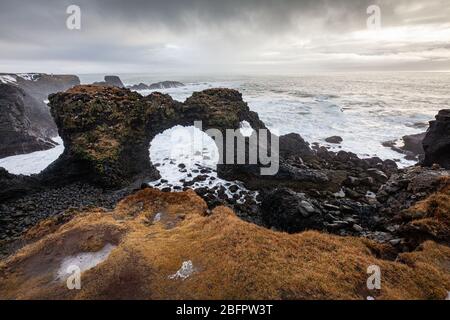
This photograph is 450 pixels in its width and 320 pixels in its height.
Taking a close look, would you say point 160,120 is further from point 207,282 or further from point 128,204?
point 207,282

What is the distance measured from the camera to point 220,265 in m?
13.0

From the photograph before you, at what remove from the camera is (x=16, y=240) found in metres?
19.8

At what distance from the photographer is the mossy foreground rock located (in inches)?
1144

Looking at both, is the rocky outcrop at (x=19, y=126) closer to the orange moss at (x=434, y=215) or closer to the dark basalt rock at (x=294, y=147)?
the dark basalt rock at (x=294, y=147)

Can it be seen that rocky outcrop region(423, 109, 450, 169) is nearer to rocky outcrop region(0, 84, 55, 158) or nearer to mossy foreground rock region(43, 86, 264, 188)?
mossy foreground rock region(43, 86, 264, 188)

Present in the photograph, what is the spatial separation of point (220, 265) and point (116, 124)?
2526 cm

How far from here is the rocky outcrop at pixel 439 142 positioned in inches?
1109

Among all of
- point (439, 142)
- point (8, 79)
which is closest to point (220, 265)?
point (439, 142)

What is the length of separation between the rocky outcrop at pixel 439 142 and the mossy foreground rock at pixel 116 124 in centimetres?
2134

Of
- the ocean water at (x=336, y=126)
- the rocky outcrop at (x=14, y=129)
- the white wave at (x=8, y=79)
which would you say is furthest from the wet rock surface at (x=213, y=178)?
the white wave at (x=8, y=79)

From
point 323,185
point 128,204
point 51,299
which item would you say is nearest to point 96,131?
point 128,204

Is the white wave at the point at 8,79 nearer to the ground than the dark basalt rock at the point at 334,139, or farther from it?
farther from it

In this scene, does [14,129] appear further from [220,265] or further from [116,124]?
[220,265]

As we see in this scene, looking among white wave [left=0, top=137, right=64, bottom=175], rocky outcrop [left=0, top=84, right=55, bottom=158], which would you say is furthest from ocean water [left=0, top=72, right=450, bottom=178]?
rocky outcrop [left=0, top=84, right=55, bottom=158]
